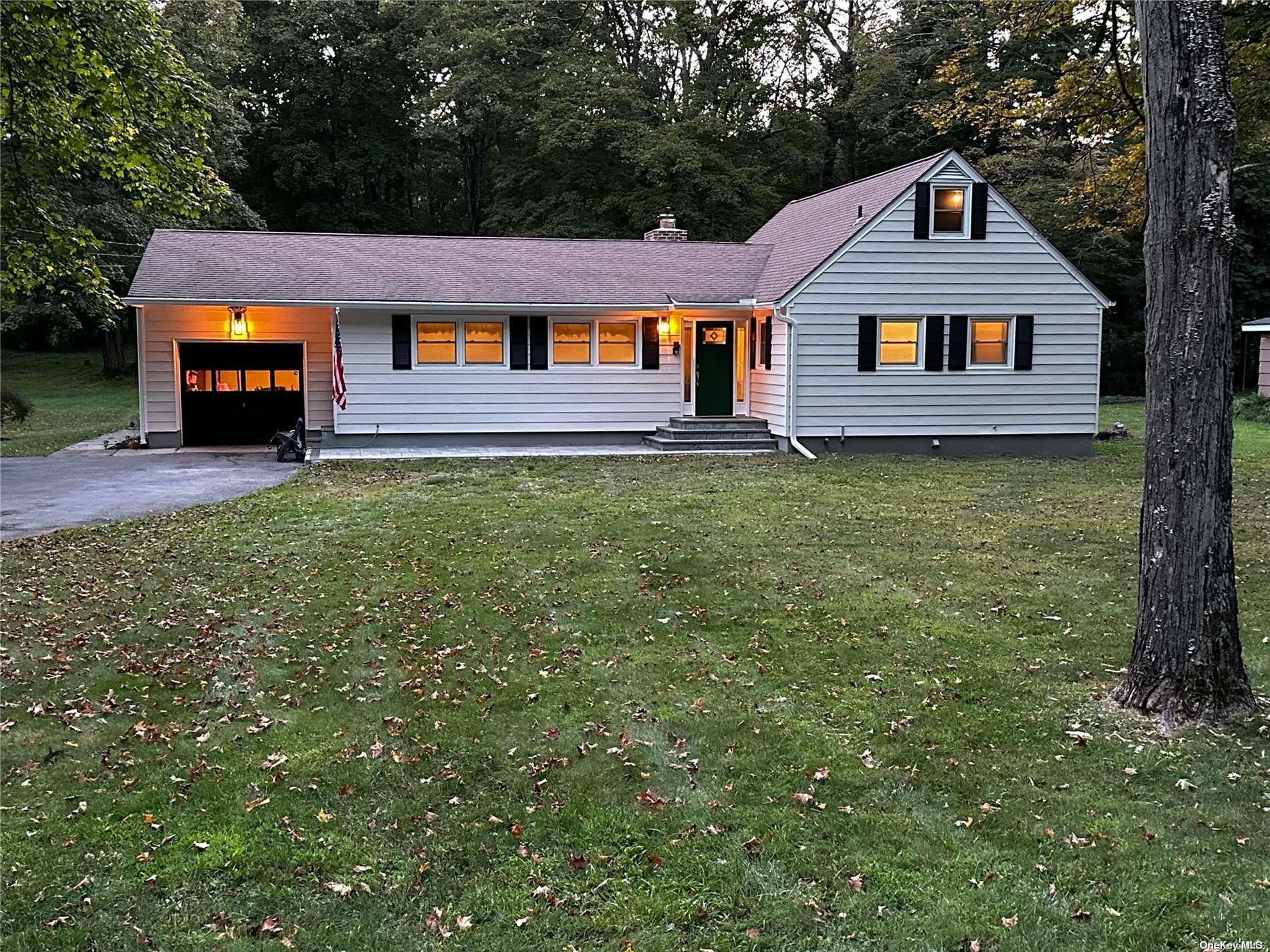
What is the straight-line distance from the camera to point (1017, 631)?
679cm

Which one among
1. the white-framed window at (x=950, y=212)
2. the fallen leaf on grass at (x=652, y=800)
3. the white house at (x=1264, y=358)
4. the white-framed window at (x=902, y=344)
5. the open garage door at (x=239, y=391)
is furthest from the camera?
the white house at (x=1264, y=358)

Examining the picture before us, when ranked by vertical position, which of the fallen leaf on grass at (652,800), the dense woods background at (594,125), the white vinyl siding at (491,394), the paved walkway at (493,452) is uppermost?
the dense woods background at (594,125)

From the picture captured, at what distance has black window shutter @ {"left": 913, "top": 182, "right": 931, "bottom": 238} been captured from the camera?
17.3 meters

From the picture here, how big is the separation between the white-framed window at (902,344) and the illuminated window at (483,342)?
6.66m

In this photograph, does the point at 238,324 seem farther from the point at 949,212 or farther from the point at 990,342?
the point at 990,342

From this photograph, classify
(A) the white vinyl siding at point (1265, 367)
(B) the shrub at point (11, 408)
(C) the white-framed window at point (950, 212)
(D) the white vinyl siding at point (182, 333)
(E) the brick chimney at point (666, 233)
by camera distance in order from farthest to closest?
(A) the white vinyl siding at point (1265, 367) → (B) the shrub at point (11, 408) → (E) the brick chimney at point (666, 233) → (D) the white vinyl siding at point (182, 333) → (C) the white-framed window at point (950, 212)

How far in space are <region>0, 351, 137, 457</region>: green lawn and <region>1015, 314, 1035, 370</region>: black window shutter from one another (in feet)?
53.6

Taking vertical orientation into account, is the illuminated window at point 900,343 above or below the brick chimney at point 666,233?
below

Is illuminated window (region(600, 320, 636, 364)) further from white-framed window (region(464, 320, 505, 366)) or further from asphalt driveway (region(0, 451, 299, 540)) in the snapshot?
asphalt driveway (region(0, 451, 299, 540))

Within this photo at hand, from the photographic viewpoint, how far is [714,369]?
1973 cm

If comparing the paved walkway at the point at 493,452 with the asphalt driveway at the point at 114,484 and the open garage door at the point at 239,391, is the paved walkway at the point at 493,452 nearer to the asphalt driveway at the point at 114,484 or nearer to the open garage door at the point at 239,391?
the asphalt driveway at the point at 114,484

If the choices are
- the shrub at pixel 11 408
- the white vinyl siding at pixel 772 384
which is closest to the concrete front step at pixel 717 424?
the white vinyl siding at pixel 772 384

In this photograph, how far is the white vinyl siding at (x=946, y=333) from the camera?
1739cm

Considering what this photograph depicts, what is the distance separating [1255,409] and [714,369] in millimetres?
14344
